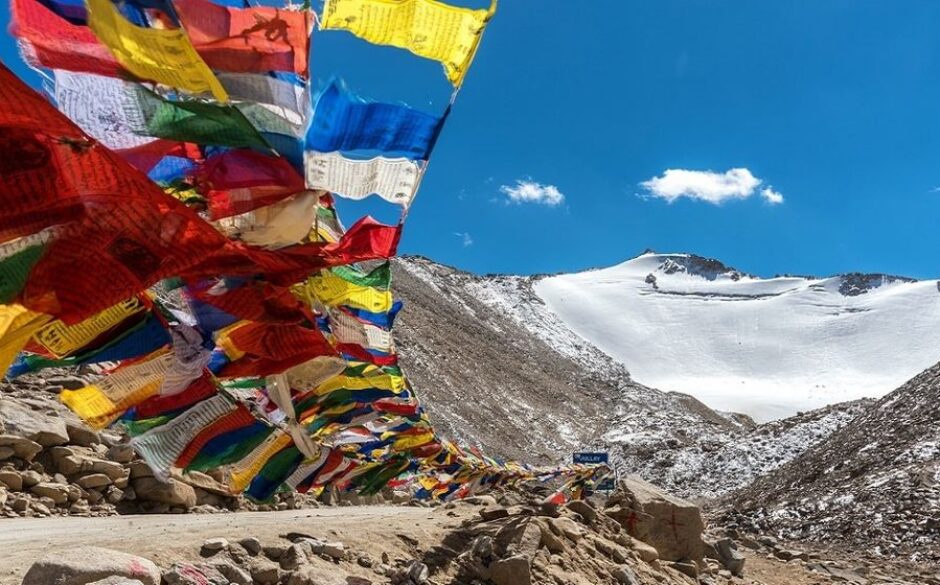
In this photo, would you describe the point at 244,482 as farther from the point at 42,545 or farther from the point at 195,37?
the point at 195,37

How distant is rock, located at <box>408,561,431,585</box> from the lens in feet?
21.5

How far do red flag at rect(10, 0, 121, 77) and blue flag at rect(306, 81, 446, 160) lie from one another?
1.18 metres

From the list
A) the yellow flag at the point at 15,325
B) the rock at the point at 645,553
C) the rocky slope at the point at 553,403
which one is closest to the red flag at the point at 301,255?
the yellow flag at the point at 15,325

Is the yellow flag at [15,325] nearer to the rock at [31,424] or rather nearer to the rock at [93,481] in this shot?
the rock at [31,424]

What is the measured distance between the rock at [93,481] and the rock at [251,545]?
407cm

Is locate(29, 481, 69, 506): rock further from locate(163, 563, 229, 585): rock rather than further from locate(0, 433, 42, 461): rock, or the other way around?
locate(163, 563, 229, 585): rock

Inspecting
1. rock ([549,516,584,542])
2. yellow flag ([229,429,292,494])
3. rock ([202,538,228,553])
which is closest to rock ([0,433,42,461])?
yellow flag ([229,429,292,494])

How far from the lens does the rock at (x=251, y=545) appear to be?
582cm

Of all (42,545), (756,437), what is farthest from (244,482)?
(756,437)

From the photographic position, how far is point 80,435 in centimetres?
957

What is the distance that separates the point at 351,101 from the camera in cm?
482

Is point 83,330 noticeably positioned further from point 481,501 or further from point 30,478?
point 481,501

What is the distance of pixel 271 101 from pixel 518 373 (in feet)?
170

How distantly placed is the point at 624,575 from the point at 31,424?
23.6 feet
